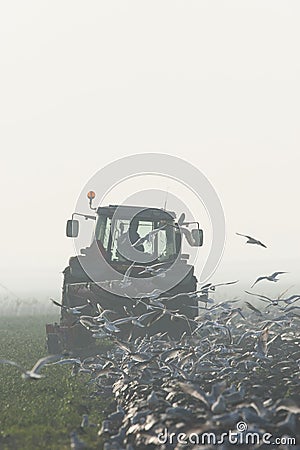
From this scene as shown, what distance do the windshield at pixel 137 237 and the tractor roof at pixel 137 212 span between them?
100 mm

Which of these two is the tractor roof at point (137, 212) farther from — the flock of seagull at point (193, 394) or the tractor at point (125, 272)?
the flock of seagull at point (193, 394)

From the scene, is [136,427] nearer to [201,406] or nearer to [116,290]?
[201,406]

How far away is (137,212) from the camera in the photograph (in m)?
15.7

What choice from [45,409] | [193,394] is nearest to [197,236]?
[45,409]

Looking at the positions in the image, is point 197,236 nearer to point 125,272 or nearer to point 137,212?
point 137,212

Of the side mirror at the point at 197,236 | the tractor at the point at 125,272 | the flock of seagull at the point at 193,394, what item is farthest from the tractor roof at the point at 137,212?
the flock of seagull at the point at 193,394

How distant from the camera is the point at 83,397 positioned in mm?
10320

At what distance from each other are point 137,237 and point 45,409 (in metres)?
6.60

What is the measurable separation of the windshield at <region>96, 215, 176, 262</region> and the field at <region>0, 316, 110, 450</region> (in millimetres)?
3231

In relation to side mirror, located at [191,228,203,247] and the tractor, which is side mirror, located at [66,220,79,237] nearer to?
the tractor

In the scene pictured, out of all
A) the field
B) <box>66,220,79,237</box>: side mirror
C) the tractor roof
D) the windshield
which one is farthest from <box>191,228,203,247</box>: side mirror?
the field

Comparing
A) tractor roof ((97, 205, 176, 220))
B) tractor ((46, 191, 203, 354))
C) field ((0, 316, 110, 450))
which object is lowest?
field ((0, 316, 110, 450))

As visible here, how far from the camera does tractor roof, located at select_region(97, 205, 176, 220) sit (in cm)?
1565

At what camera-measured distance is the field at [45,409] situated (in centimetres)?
796
